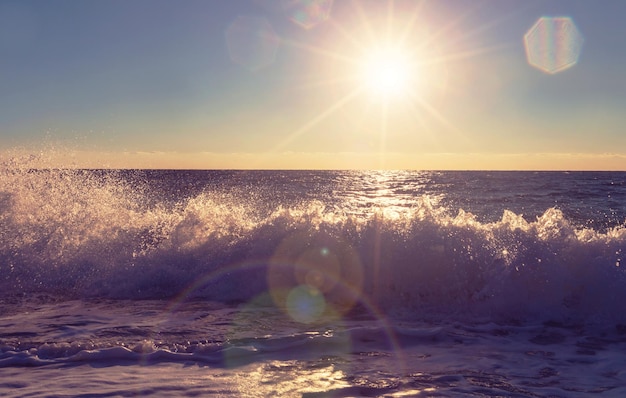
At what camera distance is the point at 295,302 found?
9.52 m

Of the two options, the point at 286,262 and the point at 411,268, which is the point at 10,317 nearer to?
the point at 286,262

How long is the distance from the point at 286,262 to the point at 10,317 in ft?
18.0

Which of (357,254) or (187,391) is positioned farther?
(357,254)

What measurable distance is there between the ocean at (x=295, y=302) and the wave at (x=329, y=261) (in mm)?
42

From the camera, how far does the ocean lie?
5602 millimetres

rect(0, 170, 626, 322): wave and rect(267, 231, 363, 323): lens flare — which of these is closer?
rect(0, 170, 626, 322): wave

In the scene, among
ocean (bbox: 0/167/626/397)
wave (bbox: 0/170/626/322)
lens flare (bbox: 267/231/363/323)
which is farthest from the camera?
lens flare (bbox: 267/231/363/323)

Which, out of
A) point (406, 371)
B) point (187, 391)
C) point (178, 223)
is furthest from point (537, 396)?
point (178, 223)

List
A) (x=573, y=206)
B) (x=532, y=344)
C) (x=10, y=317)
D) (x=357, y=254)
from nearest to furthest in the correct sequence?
(x=532, y=344)
(x=10, y=317)
(x=357, y=254)
(x=573, y=206)

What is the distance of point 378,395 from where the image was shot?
5062mm

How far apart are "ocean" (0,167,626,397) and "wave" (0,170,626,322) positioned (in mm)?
42

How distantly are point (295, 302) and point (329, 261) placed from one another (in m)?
2.18

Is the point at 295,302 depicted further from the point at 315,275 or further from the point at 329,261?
the point at 329,261

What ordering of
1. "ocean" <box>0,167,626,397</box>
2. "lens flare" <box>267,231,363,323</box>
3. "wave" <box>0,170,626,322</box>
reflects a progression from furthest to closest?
"lens flare" <box>267,231,363,323</box> → "wave" <box>0,170,626,322</box> → "ocean" <box>0,167,626,397</box>
